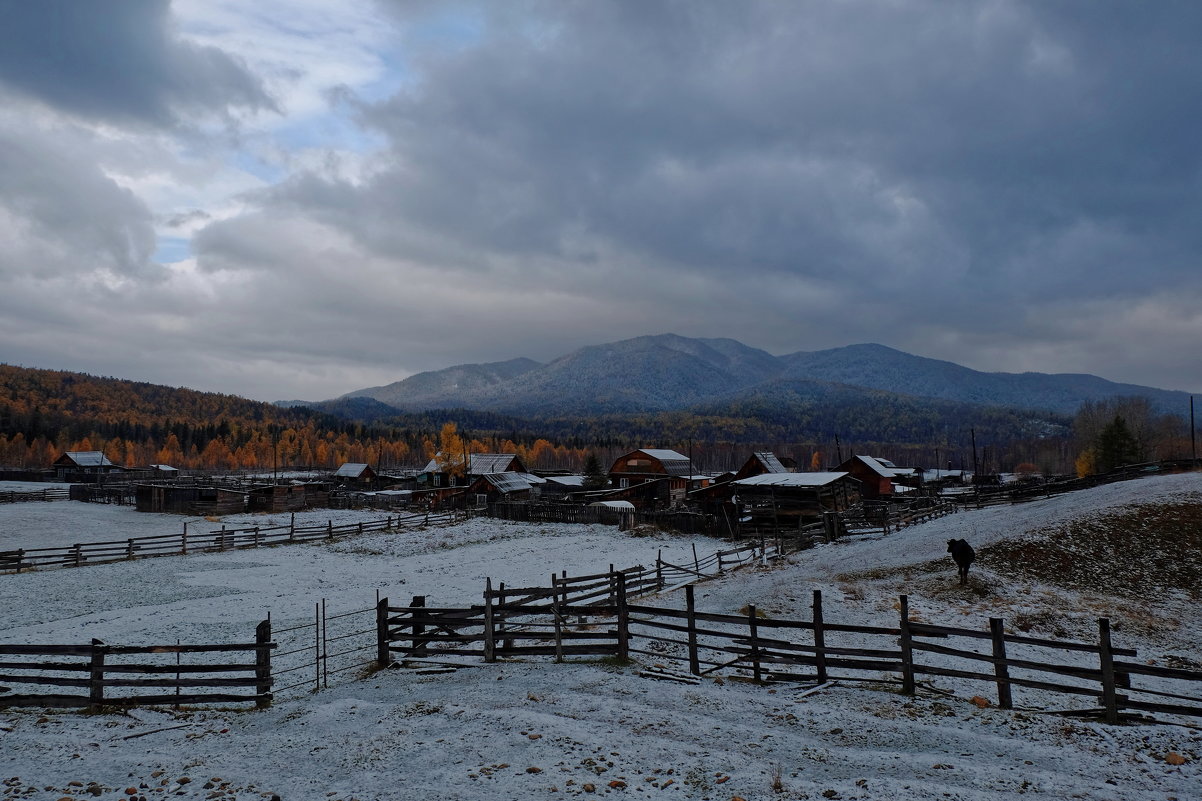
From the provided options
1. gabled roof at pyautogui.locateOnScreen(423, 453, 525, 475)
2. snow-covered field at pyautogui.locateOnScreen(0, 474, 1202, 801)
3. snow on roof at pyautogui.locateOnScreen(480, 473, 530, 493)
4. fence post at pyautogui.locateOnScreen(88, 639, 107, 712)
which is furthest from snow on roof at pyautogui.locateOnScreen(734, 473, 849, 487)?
fence post at pyautogui.locateOnScreen(88, 639, 107, 712)

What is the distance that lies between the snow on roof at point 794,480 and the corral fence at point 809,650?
32171 mm

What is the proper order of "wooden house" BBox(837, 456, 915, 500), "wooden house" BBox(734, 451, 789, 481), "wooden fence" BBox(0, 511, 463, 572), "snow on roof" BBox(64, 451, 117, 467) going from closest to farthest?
"wooden fence" BBox(0, 511, 463, 572) → "wooden house" BBox(734, 451, 789, 481) → "wooden house" BBox(837, 456, 915, 500) → "snow on roof" BBox(64, 451, 117, 467)

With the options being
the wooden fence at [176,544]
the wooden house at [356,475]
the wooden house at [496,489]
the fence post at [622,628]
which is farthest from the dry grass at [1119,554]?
the wooden house at [356,475]

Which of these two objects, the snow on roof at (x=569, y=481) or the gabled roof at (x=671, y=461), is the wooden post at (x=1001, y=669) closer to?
the gabled roof at (x=671, y=461)

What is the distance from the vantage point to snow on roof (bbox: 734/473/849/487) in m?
50.8

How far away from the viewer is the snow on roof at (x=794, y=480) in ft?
167

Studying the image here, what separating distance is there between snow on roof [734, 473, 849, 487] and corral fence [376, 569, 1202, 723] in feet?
106

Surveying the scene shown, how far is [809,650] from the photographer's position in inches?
512

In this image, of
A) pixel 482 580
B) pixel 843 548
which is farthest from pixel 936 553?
pixel 482 580

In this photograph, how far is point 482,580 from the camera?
98.8ft

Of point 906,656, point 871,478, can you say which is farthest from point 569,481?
point 906,656

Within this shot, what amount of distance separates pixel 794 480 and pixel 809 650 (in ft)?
135

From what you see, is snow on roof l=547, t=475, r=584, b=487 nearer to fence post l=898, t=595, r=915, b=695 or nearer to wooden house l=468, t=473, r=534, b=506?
wooden house l=468, t=473, r=534, b=506

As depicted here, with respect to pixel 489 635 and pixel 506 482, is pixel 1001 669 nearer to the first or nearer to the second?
pixel 489 635
